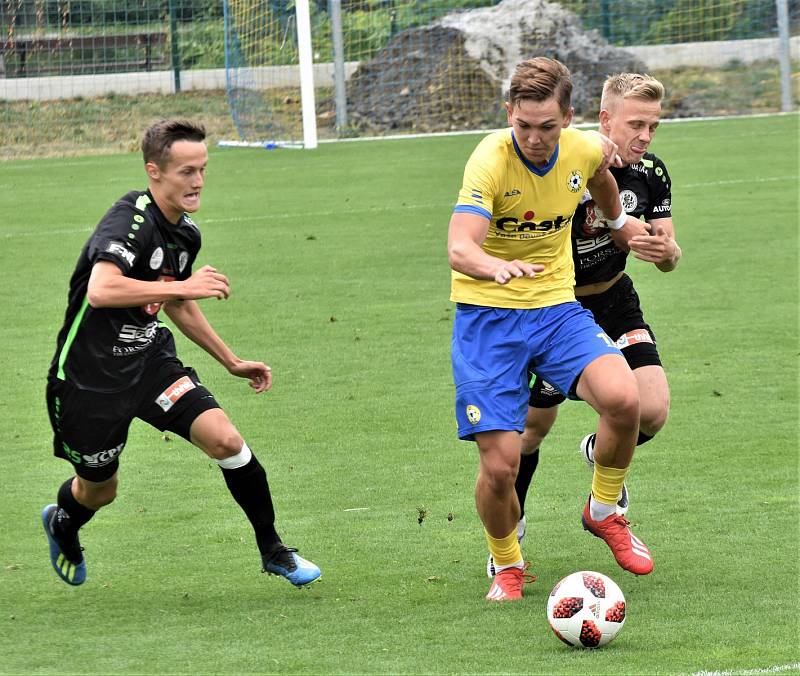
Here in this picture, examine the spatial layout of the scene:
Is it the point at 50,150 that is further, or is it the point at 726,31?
the point at 726,31

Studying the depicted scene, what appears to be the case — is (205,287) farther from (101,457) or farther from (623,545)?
(623,545)

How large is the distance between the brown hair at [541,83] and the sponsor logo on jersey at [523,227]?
1.43 ft

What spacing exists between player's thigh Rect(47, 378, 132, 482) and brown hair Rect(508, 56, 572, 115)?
74.7 inches

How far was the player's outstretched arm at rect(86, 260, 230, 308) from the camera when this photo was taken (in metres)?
4.93

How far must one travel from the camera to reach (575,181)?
551 cm

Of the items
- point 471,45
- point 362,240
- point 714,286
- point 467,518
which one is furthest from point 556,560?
point 471,45

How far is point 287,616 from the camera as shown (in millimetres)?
5203

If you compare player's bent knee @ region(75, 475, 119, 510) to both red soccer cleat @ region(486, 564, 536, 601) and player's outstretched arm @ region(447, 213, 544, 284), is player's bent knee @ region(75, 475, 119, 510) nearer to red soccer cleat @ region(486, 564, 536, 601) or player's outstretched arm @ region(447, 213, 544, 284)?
red soccer cleat @ region(486, 564, 536, 601)

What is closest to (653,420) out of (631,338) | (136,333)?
(631,338)

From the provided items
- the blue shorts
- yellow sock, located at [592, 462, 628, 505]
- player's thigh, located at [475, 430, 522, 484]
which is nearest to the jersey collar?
the blue shorts

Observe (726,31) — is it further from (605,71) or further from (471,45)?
(471,45)

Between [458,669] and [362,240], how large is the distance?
1011 cm

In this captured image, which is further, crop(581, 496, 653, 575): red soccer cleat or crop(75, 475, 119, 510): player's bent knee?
crop(75, 475, 119, 510): player's bent knee

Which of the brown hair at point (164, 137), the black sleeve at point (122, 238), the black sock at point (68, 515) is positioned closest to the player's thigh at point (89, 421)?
the black sock at point (68, 515)
